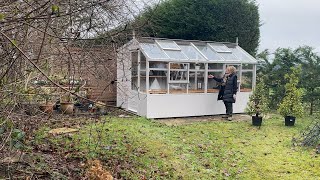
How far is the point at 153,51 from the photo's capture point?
11.7m

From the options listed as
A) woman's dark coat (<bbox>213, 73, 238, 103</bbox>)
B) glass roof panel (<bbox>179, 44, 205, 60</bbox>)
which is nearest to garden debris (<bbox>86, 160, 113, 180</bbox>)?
woman's dark coat (<bbox>213, 73, 238, 103</bbox>)

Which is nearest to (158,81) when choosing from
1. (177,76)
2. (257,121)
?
(177,76)

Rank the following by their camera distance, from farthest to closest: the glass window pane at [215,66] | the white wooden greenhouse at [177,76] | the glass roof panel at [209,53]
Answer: the glass window pane at [215,66]
the glass roof panel at [209,53]
the white wooden greenhouse at [177,76]

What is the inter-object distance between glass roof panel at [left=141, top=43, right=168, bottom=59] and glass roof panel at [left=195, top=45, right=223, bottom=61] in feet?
6.24

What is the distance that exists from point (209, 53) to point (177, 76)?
1.85m

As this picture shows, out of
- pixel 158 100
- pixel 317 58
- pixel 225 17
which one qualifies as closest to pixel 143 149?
pixel 158 100

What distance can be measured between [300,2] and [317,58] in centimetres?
482

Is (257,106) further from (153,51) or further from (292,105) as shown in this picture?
(153,51)

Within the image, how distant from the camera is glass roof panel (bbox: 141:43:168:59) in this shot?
37.4 ft

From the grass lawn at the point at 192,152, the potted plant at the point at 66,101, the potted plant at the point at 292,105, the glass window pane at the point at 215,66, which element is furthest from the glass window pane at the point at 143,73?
the potted plant at the point at 66,101

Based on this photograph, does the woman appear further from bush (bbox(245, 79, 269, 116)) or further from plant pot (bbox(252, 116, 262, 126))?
plant pot (bbox(252, 116, 262, 126))

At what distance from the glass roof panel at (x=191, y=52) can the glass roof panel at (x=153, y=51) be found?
106 centimetres

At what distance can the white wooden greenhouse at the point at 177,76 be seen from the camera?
11.5m

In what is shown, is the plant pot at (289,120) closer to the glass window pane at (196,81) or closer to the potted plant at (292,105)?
the potted plant at (292,105)
